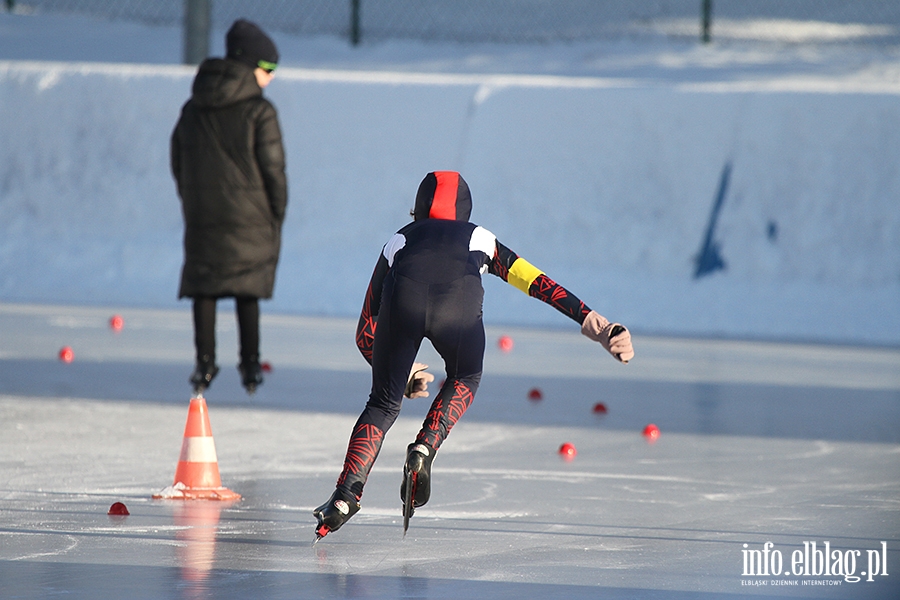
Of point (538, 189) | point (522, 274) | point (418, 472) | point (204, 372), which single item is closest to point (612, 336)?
point (522, 274)

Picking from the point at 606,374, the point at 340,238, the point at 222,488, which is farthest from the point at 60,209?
the point at 222,488

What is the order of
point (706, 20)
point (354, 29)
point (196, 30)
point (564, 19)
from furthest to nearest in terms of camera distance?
point (564, 19)
point (354, 29)
point (706, 20)
point (196, 30)

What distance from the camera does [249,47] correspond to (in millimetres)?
9398

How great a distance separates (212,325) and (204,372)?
30cm

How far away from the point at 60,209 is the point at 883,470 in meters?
13.6

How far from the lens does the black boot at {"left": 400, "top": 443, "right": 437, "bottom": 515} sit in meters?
5.15

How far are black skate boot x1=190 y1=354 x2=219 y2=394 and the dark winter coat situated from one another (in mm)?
408

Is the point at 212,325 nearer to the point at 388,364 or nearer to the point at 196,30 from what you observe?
the point at 388,364

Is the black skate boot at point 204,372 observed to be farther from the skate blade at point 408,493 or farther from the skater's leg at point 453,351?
the skate blade at point 408,493

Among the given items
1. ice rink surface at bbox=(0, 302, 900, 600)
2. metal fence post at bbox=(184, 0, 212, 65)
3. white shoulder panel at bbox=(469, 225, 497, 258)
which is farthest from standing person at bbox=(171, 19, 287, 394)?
metal fence post at bbox=(184, 0, 212, 65)

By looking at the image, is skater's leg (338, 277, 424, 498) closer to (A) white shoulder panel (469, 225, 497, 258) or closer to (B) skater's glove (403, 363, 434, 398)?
(B) skater's glove (403, 363, 434, 398)

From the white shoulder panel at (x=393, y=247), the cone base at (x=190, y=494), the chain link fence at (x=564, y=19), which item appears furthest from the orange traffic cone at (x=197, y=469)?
the chain link fence at (x=564, y=19)

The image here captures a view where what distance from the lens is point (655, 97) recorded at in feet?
59.6

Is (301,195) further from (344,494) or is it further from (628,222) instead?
(344,494)
